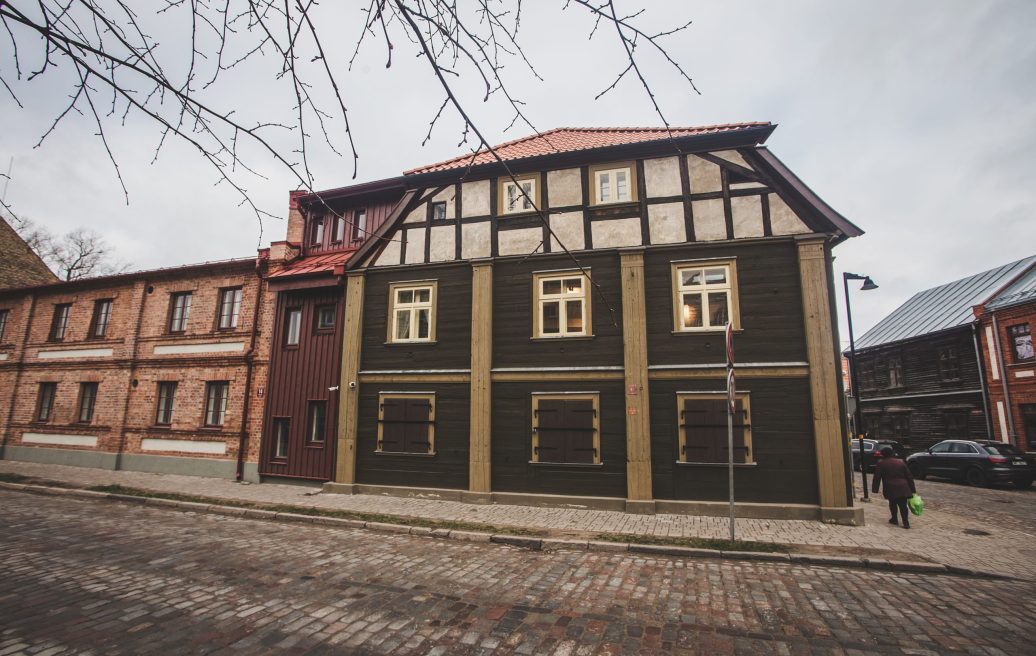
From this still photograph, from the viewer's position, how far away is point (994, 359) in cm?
2134

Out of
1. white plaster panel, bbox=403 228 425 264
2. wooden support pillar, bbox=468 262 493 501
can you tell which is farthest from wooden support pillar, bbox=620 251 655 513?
white plaster panel, bbox=403 228 425 264

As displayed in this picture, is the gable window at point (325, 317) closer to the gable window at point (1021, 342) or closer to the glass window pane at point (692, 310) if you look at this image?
the glass window pane at point (692, 310)

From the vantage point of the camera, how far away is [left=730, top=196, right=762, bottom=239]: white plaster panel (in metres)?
10.9

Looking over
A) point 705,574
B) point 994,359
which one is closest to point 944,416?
point 994,359

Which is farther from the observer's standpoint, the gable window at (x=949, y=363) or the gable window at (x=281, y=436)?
the gable window at (x=949, y=363)

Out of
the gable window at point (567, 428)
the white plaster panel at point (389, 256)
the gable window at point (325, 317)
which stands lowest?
the gable window at point (567, 428)

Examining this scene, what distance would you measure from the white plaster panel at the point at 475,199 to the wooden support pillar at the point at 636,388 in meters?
4.06

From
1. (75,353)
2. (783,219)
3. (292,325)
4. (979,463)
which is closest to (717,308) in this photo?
(783,219)

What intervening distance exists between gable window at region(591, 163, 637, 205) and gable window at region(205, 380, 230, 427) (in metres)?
13.0

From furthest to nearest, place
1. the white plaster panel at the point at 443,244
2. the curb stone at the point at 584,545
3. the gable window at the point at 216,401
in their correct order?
1. the gable window at the point at 216,401
2. the white plaster panel at the point at 443,244
3. the curb stone at the point at 584,545

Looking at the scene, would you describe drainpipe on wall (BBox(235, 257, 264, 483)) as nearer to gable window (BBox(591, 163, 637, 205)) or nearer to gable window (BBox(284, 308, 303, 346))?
gable window (BBox(284, 308, 303, 346))

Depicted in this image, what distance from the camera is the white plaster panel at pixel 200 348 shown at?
50.7 ft

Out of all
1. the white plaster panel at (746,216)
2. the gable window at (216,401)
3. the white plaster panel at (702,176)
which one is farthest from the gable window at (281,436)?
the white plaster panel at (746,216)

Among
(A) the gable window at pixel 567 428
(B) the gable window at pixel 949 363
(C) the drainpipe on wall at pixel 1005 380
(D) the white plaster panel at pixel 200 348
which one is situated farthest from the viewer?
(B) the gable window at pixel 949 363
